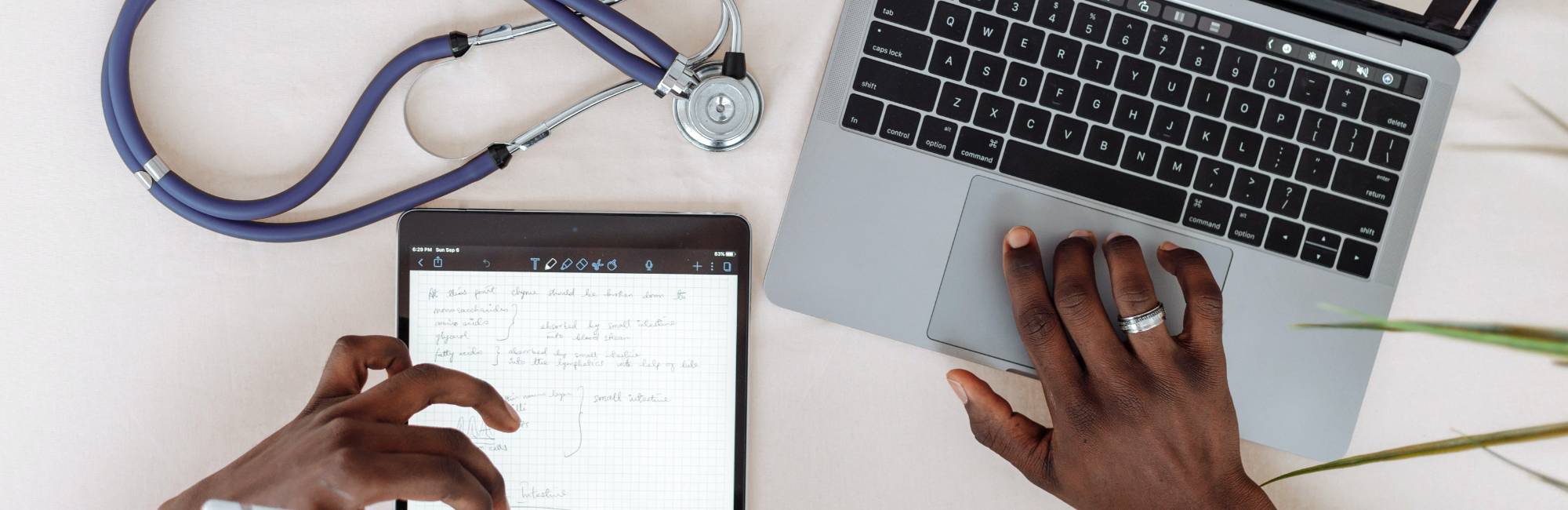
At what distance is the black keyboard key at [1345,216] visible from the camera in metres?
0.70

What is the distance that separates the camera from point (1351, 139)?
2.30 feet

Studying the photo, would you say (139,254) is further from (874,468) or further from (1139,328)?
(1139,328)

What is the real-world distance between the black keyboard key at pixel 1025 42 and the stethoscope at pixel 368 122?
0.70 ft

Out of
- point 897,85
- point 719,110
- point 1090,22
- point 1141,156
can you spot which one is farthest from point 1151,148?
point 719,110

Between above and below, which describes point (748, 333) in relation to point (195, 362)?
above

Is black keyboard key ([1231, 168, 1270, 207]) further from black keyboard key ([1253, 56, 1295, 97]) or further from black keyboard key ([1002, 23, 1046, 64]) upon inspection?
black keyboard key ([1002, 23, 1046, 64])

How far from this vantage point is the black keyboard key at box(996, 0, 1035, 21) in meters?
0.69

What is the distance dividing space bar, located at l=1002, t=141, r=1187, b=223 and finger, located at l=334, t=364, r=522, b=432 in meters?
0.44

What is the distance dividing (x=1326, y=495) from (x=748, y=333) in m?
0.52

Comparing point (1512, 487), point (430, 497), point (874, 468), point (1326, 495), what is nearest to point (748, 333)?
point (874, 468)

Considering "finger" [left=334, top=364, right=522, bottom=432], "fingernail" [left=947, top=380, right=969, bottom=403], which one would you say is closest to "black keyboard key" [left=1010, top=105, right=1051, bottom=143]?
"fingernail" [left=947, top=380, right=969, bottom=403]

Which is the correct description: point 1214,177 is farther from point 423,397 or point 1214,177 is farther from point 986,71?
point 423,397

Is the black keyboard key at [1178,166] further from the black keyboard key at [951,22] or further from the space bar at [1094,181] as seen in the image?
the black keyboard key at [951,22]

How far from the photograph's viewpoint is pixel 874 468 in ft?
2.45
